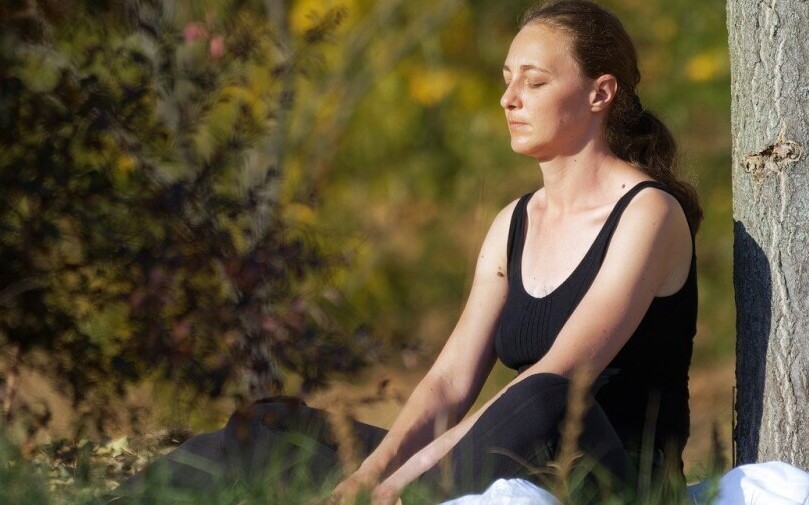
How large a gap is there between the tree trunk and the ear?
363 mm

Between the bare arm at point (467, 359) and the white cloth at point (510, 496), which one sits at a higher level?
the bare arm at point (467, 359)

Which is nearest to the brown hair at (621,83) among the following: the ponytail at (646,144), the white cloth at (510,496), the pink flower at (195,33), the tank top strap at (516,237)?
the ponytail at (646,144)

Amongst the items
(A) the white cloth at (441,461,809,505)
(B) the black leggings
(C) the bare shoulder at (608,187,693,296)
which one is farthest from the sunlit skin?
(A) the white cloth at (441,461,809,505)

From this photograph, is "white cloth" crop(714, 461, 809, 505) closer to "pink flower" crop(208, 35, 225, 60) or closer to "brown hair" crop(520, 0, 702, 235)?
"brown hair" crop(520, 0, 702, 235)

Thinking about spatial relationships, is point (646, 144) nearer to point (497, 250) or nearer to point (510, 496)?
point (497, 250)

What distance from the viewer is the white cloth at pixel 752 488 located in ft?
9.04

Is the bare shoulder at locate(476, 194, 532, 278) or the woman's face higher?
the woman's face

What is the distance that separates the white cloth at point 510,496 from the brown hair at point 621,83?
1.07m

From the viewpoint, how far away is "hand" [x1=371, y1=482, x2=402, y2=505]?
2.99 meters

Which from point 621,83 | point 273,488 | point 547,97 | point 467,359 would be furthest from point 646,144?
point 273,488

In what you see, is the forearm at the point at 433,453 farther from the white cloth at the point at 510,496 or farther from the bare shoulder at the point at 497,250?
the bare shoulder at the point at 497,250

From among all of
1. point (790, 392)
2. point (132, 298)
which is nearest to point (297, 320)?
point (132, 298)

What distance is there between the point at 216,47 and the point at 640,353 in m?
1.95

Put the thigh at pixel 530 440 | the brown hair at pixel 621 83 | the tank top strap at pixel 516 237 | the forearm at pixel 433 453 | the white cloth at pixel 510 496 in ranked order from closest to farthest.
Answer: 1. the white cloth at pixel 510 496
2. the thigh at pixel 530 440
3. the forearm at pixel 433 453
4. the brown hair at pixel 621 83
5. the tank top strap at pixel 516 237
